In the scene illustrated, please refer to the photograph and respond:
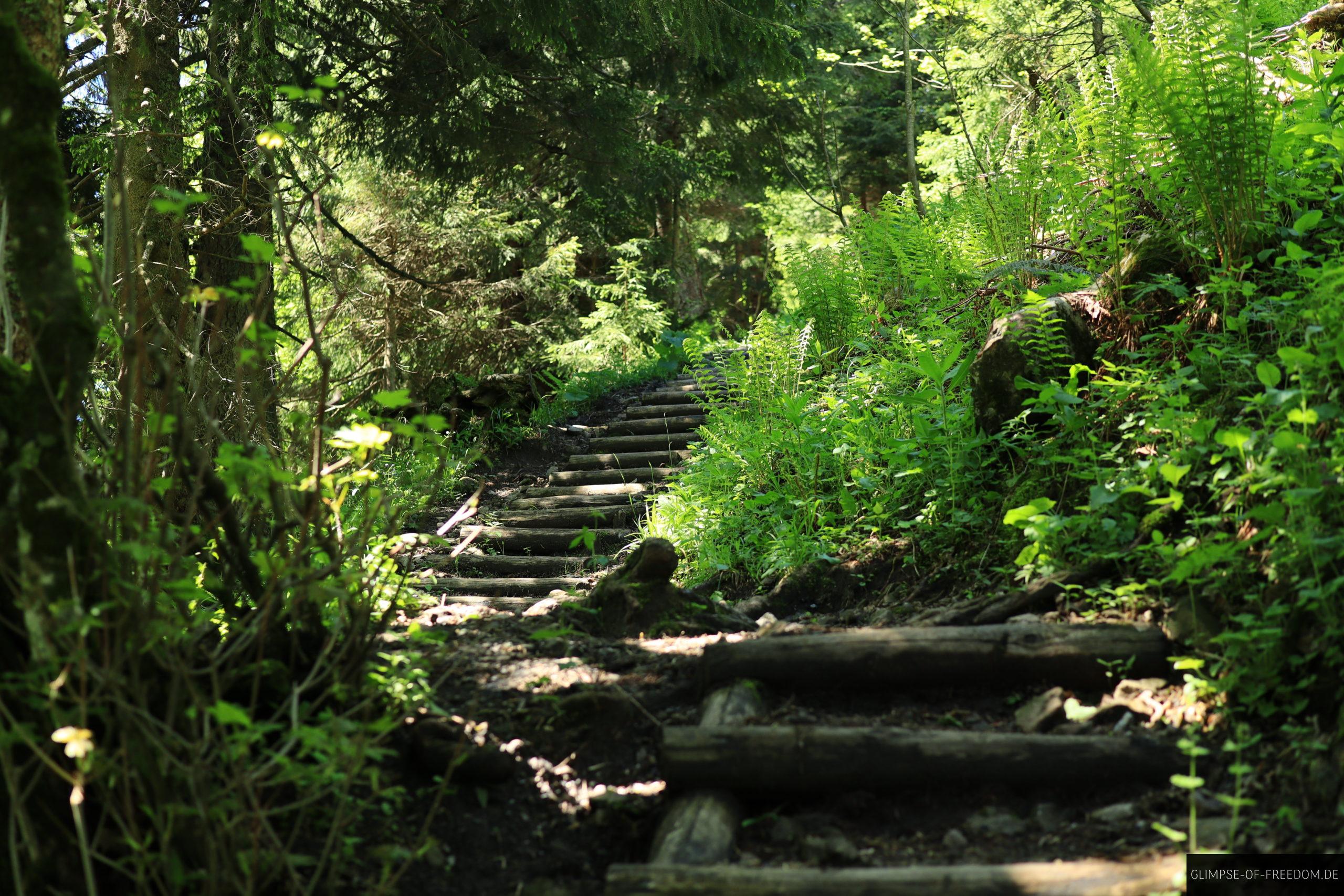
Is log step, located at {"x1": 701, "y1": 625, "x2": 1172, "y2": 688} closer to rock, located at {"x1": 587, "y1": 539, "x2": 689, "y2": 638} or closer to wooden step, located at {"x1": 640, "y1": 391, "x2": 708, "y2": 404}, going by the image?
rock, located at {"x1": 587, "y1": 539, "x2": 689, "y2": 638}

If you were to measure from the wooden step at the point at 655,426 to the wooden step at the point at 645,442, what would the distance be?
9cm

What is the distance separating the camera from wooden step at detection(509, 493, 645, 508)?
22.0 feet

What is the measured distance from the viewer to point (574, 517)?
647 cm

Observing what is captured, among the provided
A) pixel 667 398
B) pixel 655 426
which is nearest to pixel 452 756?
pixel 655 426

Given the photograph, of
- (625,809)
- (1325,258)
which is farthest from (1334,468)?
(625,809)

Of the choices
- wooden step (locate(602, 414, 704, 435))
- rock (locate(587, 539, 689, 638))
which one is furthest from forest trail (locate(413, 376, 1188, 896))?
wooden step (locate(602, 414, 704, 435))

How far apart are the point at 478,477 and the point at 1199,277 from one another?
17.5 ft

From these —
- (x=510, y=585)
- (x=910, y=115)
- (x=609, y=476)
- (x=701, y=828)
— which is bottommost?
(x=510, y=585)

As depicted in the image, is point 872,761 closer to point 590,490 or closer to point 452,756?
point 452,756

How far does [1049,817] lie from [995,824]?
0.14 meters

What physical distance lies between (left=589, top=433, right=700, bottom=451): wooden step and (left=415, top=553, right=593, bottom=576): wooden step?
216cm

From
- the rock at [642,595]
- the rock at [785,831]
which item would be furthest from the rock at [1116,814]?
the rock at [642,595]

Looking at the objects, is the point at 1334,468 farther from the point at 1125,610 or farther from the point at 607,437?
the point at 607,437

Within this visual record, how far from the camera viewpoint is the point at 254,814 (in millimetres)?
1827
